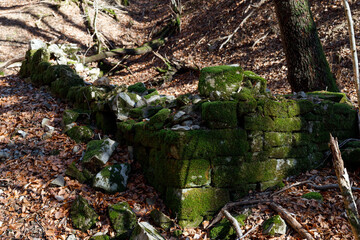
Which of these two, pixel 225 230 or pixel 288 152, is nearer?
pixel 225 230

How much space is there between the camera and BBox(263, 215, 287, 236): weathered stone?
3.28 metres

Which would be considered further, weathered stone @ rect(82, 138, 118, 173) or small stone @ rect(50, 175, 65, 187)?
weathered stone @ rect(82, 138, 118, 173)

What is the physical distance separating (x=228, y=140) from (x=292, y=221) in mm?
1318

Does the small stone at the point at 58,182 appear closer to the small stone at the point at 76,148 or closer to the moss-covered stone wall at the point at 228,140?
the small stone at the point at 76,148

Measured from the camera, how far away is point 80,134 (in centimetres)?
557

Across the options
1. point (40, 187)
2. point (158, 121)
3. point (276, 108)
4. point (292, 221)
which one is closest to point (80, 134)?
point (40, 187)

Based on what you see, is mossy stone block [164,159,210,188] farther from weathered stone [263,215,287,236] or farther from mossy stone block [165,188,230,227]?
weathered stone [263,215,287,236]

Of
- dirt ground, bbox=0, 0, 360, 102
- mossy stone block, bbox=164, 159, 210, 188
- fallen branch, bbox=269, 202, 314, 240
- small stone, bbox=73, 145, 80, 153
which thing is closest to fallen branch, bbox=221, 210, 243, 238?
mossy stone block, bbox=164, 159, 210, 188

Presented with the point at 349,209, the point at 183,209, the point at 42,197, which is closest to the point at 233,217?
the point at 183,209

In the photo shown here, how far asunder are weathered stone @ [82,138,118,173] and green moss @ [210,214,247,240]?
7.36ft

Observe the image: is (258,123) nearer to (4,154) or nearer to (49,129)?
(49,129)

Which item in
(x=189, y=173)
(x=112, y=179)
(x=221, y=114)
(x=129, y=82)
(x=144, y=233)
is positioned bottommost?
(x=144, y=233)

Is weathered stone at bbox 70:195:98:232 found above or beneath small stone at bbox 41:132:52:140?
beneath

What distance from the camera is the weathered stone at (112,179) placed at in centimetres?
429
